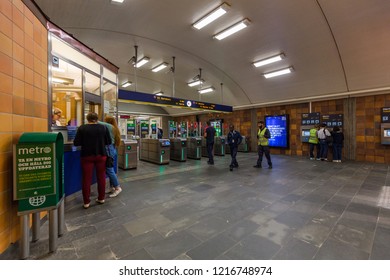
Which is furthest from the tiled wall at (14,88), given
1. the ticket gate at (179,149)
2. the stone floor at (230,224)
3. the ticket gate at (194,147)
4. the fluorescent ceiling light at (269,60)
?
the fluorescent ceiling light at (269,60)

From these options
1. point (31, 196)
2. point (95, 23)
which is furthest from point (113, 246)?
point (95, 23)

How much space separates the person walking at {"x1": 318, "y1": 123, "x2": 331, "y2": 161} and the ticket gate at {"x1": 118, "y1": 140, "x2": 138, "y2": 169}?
7.37 m

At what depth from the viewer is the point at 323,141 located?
7.32 meters

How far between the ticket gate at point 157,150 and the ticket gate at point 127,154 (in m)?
1.04

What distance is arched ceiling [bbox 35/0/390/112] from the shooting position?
4.34 metres

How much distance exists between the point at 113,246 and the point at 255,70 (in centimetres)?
779

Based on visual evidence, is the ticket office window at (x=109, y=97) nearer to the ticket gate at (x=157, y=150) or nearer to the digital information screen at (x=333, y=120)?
the ticket gate at (x=157, y=150)

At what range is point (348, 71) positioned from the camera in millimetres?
6285

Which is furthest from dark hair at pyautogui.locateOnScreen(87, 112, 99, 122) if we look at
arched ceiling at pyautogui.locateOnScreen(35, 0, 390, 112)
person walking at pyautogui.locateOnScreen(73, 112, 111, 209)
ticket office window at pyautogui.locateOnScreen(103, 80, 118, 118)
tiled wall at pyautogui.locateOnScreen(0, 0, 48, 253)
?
arched ceiling at pyautogui.locateOnScreen(35, 0, 390, 112)

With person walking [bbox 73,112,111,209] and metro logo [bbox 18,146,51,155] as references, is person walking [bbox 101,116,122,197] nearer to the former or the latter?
person walking [bbox 73,112,111,209]

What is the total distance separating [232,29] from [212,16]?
80cm

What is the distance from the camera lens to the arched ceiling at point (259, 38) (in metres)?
4.34

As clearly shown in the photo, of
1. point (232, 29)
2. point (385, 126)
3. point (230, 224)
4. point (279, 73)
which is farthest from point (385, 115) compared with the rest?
point (230, 224)

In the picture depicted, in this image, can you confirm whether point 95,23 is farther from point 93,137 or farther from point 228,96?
point 228,96
